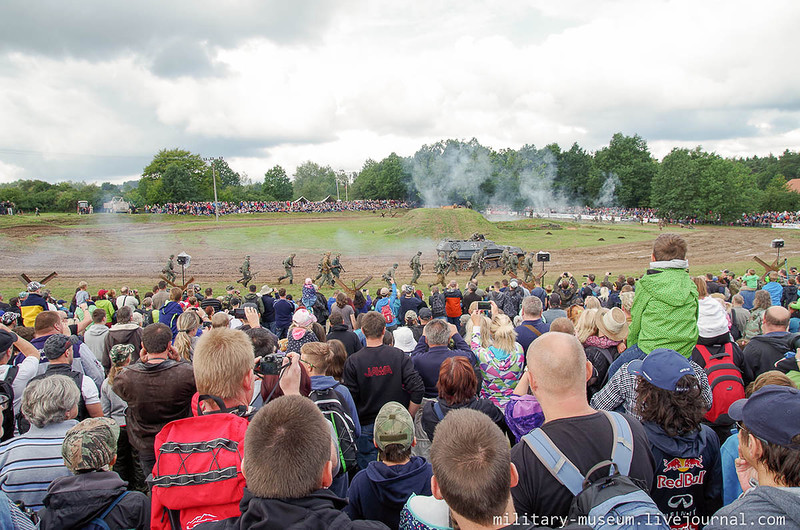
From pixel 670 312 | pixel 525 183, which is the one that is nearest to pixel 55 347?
pixel 670 312

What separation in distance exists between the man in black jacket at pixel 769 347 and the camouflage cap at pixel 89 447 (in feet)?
20.0

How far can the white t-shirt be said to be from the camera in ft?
15.1

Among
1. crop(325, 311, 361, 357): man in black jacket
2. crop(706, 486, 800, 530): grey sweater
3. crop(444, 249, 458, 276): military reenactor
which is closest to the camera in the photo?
crop(706, 486, 800, 530): grey sweater

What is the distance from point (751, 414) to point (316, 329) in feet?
18.2

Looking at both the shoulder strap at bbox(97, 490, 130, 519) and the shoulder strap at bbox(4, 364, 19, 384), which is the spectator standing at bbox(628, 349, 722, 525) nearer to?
the shoulder strap at bbox(97, 490, 130, 519)

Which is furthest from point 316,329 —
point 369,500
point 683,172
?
point 683,172

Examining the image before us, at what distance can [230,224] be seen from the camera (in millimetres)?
46781

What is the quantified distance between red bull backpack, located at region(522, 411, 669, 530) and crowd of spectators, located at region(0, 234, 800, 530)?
0.01 meters

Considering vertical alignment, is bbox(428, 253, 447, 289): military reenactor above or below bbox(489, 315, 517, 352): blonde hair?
below

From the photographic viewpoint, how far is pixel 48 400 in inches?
136

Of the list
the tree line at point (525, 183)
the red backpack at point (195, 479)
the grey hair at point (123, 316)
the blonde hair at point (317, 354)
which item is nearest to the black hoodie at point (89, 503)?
the red backpack at point (195, 479)

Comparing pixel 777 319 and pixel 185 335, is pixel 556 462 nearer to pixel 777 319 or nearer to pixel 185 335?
pixel 777 319

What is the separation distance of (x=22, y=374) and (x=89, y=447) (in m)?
2.66

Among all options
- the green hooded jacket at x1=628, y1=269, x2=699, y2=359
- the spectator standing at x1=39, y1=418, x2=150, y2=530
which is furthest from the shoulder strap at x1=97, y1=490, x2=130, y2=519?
the green hooded jacket at x1=628, y1=269, x2=699, y2=359
